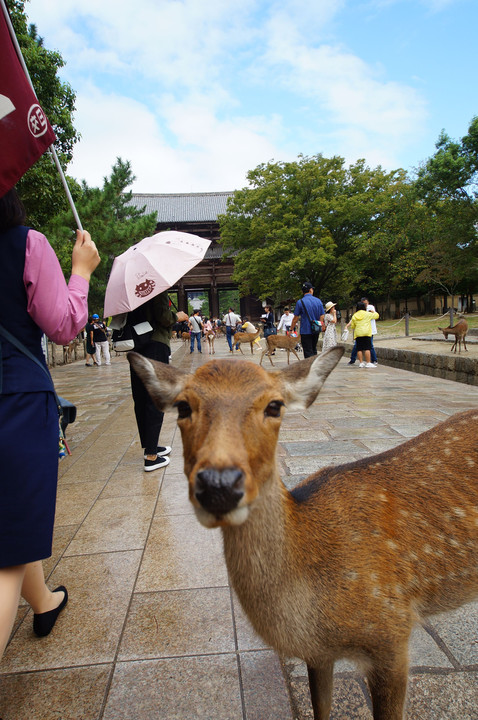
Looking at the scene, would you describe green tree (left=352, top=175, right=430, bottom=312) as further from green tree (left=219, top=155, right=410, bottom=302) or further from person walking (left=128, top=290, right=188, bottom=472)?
person walking (left=128, top=290, right=188, bottom=472)

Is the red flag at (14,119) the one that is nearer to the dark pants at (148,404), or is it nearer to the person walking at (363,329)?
the dark pants at (148,404)

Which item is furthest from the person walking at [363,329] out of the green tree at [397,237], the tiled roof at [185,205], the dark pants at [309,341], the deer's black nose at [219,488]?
the tiled roof at [185,205]

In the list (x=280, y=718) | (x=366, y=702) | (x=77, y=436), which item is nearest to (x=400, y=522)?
(x=366, y=702)

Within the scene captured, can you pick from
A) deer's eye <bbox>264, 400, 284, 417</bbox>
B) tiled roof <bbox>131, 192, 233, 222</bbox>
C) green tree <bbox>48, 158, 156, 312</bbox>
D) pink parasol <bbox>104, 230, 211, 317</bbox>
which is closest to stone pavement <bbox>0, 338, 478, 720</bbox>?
deer's eye <bbox>264, 400, 284, 417</bbox>

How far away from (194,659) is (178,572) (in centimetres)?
68

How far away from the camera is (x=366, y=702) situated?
1.72m

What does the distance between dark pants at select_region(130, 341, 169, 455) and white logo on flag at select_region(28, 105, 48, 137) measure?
240cm

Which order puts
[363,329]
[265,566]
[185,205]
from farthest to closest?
[185,205] → [363,329] → [265,566]

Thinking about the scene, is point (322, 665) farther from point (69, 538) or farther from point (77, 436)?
point (77, 436)

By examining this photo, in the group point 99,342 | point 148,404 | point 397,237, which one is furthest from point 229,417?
point 397,237

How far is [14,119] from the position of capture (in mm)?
1658

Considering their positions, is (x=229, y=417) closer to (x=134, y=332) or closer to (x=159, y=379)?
(x=159, y=379)

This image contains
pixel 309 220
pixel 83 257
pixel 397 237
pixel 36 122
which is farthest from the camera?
pixel 397 237

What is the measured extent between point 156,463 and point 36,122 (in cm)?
333
